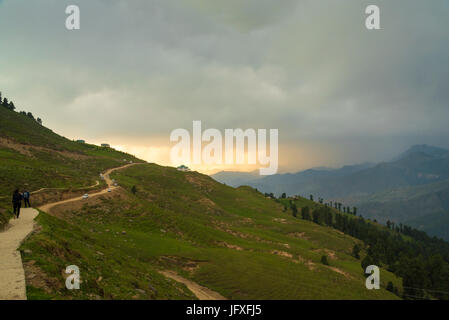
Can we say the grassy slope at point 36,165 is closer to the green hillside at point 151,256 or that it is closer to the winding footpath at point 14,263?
the green hillside at point 151,256

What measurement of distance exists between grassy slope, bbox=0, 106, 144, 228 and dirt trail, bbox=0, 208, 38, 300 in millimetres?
4018

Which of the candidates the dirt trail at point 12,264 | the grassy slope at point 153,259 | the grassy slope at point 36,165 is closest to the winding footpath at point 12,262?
the dirt trail at point 12,264

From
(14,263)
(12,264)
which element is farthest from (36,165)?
(12,264)

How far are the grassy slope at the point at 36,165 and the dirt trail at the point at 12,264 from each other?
4018mm

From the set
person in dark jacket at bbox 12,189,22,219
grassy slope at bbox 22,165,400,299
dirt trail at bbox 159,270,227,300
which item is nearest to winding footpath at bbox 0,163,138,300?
grassy slope at bbox 22,165,400,299

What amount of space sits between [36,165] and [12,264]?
80184mm

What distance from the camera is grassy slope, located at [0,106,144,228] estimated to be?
168 ft

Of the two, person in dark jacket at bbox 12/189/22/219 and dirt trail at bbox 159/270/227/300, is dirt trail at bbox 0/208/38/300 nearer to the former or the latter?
person in dark jacket at bbox 12/189/22/219
